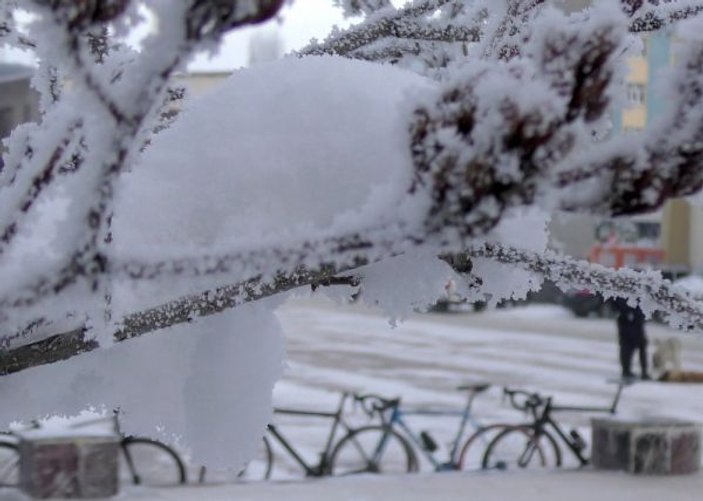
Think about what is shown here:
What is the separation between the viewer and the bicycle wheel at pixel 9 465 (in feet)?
25.5

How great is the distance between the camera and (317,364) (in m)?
16.6

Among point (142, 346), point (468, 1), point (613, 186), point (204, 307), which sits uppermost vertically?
point (468, 1)

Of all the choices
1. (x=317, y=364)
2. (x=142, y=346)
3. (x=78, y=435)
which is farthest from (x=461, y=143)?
(x=317, y=364)

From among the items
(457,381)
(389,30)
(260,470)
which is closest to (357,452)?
(260,470)

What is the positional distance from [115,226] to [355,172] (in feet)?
1.18

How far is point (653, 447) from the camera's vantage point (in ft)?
28.9

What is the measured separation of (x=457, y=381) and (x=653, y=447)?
6049 mm

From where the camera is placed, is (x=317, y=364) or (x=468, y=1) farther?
(x=317, y=364)

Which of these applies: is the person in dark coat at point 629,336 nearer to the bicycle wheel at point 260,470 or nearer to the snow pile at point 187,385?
the bicycle wheel at point 260,470

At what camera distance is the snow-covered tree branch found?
91 centimetres

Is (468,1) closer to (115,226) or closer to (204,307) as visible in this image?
(115,226)

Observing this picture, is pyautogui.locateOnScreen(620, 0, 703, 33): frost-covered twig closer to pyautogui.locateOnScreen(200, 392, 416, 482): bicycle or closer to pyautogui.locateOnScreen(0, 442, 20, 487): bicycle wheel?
pyautogui.locateOnScreen(200, 392, 416, 482): bicycle

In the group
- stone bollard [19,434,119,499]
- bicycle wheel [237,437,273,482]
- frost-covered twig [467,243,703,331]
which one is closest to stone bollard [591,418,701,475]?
bicycle wheel [237,437,273,482]

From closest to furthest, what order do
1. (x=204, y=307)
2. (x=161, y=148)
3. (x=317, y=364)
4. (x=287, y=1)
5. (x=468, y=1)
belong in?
1. (x=287, y=1)
2. (x=204, y=307)
3. (x=161, y=148)
4. (x=468, y=1)
5. (x=317, y=364)
